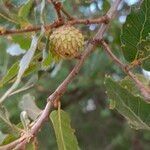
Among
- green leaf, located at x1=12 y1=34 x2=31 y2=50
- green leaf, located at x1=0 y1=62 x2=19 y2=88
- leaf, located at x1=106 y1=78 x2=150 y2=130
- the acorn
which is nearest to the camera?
leaf, located at x1=106 y1=78 x2=150 y2=130

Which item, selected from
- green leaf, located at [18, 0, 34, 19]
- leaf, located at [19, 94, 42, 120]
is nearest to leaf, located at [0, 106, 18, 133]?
leaf, located at [19, 94, 42, 120]

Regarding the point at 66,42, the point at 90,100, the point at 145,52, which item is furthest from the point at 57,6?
the point at 90,100

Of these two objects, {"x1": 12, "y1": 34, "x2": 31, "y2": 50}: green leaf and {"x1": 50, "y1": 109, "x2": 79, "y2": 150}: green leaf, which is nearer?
{"x1": 50, "y1": 109, "x2": 79, "y2": 150}: green leaf

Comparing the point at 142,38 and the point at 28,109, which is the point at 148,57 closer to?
the point at 142,38

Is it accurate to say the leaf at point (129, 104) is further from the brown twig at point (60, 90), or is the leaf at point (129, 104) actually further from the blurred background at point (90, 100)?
the blurred background at point (90, 100)

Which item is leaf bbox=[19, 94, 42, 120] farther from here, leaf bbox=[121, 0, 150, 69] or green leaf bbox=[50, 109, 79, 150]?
leaf bbox=[121, 0, 150, 69]
